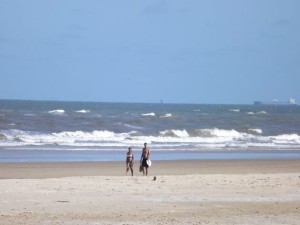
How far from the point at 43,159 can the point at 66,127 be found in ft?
82.1

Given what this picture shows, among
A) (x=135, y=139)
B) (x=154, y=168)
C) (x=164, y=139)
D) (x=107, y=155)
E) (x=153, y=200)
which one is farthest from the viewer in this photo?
(x=164, y=139)

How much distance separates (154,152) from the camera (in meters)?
35.7

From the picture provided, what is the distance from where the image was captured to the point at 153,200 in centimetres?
1508

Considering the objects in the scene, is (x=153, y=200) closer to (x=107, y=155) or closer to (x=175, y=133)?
(x=107, y=155)

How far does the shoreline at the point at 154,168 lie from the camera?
930 inches

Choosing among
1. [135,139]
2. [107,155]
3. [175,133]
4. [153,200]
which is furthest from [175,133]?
[153,200]

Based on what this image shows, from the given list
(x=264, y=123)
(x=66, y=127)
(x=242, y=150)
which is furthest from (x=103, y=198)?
(x=264, y=123)

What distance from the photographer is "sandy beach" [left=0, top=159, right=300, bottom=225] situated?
41.5 feet

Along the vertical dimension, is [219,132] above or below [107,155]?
above

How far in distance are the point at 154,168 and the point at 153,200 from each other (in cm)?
1094

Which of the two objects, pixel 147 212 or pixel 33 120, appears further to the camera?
pixel 33 120

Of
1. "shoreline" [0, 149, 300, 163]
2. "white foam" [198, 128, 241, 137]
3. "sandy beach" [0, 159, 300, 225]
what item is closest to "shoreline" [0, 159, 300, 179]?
"sandy beach" [0, 159, 300, 225]

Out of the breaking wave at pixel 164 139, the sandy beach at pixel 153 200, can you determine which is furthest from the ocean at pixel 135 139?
the sandy beach at pixel 153 200

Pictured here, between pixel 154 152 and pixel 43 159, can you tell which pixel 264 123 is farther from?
pixel 43 159
